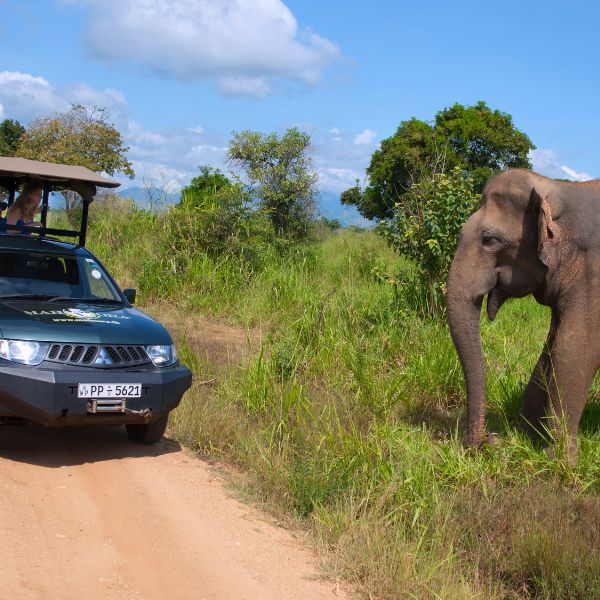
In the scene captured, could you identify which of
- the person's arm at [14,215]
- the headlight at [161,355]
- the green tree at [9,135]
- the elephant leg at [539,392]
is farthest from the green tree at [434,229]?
the green tree at [9,135]

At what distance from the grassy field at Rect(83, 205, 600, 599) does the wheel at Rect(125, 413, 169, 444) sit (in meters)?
0.41

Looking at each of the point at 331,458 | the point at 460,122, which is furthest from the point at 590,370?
the point at 460,122

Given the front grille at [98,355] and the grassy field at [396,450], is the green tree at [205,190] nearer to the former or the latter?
the grassy field at [396,450]

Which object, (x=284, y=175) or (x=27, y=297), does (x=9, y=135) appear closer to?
(x=284, y=175)

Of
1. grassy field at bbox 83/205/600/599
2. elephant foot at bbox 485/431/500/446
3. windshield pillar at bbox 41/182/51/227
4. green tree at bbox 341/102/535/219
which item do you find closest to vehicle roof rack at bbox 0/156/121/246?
windshield pillar at bbox 41/182/51/227

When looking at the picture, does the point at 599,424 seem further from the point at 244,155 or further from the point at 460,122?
the point at 460,122

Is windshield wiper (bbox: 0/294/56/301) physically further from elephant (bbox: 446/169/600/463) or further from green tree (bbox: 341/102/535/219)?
green tree (bbox: 341/102/535/219)

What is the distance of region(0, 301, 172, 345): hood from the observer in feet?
20.1

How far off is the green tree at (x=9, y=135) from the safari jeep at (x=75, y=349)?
25.3 metres

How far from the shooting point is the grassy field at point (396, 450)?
5.04 metres

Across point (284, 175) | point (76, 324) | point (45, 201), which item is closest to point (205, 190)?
point (284, 175)

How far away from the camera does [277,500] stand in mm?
6012

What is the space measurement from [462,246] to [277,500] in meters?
2.29

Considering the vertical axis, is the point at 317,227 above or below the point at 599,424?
above
